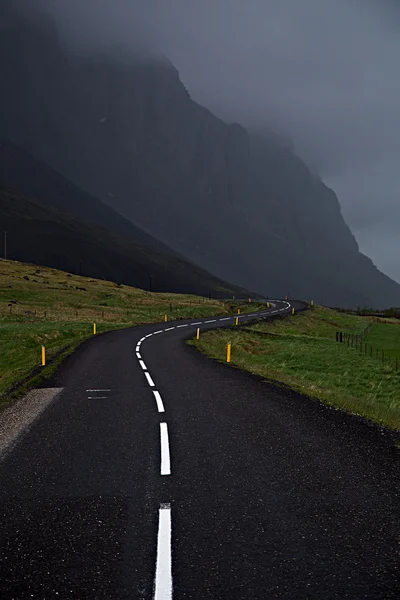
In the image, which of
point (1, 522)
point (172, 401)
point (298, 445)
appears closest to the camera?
point (1, 522)

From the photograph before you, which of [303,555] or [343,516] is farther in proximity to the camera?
[343,516]

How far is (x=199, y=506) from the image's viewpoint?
5.95m

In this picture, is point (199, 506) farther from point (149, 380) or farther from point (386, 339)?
point (386, 339)

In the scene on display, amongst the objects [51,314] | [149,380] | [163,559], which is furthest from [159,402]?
[51,314]

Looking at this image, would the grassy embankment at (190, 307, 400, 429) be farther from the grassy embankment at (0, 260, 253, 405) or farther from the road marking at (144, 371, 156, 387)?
the grassy embankment at (0, 260, 253, 405)

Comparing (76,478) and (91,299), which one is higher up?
(91,299)

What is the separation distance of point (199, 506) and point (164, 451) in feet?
7.78

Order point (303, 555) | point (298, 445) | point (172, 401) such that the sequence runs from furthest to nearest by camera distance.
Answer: point (172, 401) < point (298, 445) < point (303, 555)

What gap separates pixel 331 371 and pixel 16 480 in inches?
965

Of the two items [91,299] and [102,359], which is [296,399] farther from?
[91,299]

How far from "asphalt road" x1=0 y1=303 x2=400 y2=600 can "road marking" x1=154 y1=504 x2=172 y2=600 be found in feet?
0.05

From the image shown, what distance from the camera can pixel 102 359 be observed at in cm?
2186

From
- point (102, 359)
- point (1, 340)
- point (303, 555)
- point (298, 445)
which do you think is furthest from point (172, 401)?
point (1, 340)

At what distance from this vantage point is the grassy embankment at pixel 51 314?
85.1 ft
